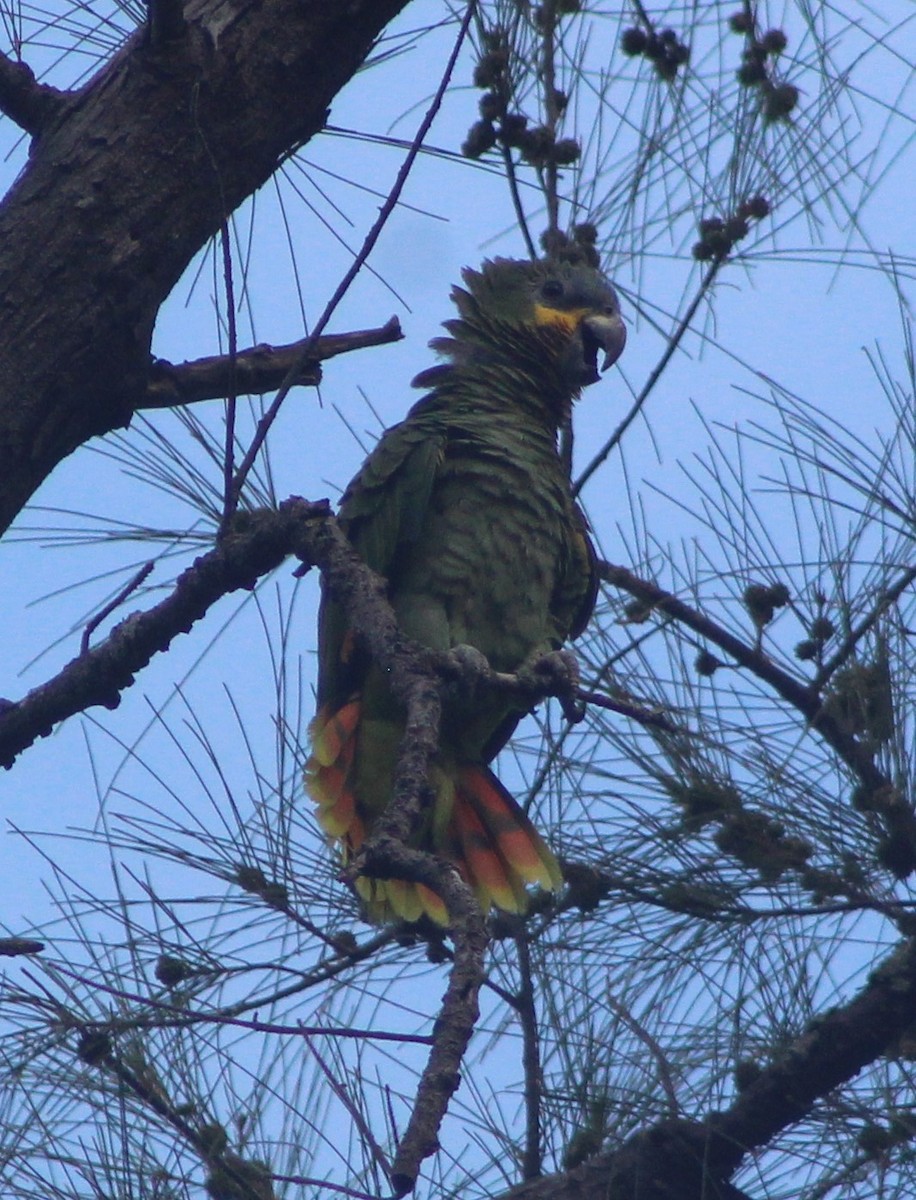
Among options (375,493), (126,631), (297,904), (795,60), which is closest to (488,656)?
(375,493)

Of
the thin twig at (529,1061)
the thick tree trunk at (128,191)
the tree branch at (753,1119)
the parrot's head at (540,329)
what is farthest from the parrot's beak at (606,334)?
the tree branch at (753,1119)

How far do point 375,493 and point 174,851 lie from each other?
77 cm

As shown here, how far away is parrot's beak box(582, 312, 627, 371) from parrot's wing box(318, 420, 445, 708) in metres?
0.53

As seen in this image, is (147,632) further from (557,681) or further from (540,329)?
(540,329)

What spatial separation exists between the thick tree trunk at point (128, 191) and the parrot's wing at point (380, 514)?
773 mm

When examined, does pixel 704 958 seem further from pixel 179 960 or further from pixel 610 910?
pixel 179 960

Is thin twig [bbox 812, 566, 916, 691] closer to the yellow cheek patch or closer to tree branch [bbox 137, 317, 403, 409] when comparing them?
tree branch [bbox 137, 317, 403, 409]

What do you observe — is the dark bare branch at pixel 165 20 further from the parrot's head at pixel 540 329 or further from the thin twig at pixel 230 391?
the parrot's head at pixel 540 329

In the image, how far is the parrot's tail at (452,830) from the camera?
2223mm

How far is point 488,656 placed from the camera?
2611 mm

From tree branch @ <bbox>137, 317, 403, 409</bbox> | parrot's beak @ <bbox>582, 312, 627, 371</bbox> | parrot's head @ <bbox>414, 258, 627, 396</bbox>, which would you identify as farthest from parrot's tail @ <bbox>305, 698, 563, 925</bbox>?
parrot's beak @ <bbox>582, 312, 627, 371</bbox>

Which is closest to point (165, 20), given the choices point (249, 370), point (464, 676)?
point (249, 370)

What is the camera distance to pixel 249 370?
1919mm

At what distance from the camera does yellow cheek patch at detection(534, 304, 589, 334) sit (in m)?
2.94
